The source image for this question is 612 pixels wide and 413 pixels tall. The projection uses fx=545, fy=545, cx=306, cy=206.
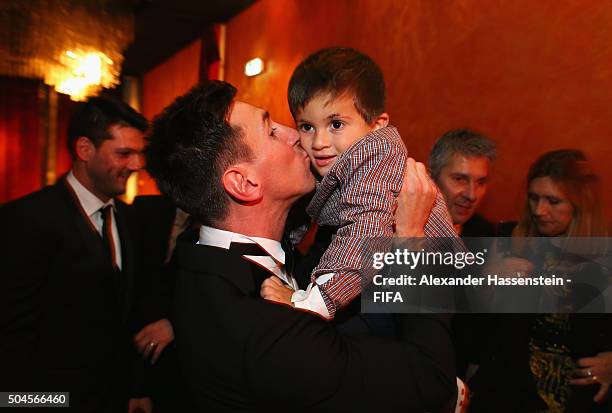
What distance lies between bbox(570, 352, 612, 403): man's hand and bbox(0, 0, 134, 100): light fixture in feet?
16.0

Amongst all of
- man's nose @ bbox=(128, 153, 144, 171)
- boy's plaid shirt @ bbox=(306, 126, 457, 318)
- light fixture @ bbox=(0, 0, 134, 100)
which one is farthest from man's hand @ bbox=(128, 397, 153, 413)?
light fixture @ bbox=(0, 0, 134, 100)

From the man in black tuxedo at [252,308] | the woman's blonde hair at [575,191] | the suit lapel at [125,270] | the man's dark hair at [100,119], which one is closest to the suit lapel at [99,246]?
the suit lapel at [125,270]

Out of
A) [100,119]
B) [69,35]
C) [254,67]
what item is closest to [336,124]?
[100,119]

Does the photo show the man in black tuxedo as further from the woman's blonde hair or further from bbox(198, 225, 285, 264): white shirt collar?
the woman's blonde hair

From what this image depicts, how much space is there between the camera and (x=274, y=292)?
110 centimetres

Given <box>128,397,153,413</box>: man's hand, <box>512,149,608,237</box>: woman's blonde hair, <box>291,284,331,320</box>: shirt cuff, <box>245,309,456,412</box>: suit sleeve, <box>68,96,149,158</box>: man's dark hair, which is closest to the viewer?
<box>245,309,456,412</box>: suit sleeve

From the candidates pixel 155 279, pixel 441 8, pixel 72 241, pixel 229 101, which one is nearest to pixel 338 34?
pixel 441 8

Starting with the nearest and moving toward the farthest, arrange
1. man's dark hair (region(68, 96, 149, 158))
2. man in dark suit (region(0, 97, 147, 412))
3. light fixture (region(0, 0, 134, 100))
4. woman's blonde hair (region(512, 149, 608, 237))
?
woman's blonde hair (region(512, 149, 608, 237)) → man in dark suit (region(0, 97, 147, 412)) → man's dark hair (region(68, 96, 149, 158)) → light fixture (region(0, 0, 134, 100))

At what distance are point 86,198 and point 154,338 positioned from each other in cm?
63

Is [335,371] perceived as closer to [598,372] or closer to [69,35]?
[598,372]

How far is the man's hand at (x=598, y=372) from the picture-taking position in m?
1.48

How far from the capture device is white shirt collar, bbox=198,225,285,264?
1239 millimetres

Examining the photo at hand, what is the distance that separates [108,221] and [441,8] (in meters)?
2.14

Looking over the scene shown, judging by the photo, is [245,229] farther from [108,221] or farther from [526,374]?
[108,221]
